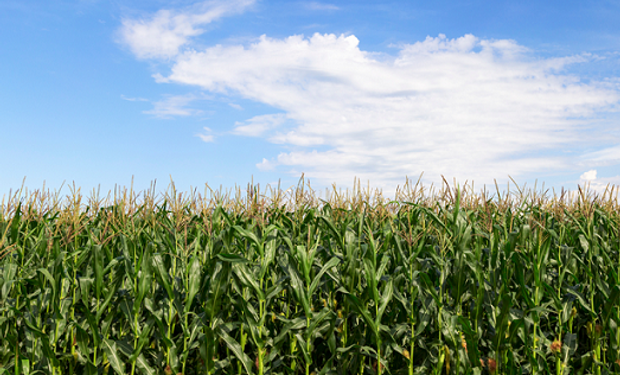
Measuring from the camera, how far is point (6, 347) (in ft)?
18.4

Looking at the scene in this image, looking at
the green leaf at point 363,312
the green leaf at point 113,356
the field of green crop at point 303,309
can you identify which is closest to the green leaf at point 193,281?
the field of green crop at point 303,309

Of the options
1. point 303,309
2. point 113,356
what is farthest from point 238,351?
point 113,356

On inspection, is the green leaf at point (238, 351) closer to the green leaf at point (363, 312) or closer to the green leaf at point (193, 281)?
the green leaf at point (193, 281)

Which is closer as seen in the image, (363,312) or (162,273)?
(363,312)

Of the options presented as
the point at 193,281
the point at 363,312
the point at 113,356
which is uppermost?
the point at 193,281

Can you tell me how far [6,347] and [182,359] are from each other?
2.62 meters

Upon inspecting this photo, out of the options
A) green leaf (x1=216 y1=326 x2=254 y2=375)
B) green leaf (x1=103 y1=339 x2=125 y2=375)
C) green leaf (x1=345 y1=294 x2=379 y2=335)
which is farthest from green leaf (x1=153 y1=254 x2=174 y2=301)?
green leaf (x1=345 y1=294 x2=379 y2=335)

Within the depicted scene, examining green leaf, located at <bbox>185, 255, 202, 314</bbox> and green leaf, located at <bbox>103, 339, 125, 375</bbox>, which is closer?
green leaf, located at <bbox>185, 255, 202, 314</bbox>

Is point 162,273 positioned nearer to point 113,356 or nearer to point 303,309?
point 113,356

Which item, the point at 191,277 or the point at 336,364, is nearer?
the point at 191,277

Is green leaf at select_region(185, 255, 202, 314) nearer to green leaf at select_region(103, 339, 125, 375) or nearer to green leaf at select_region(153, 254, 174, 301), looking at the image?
green leaf at select_region(153, 254, 174, 301)

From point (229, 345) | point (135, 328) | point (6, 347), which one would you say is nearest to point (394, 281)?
point (229, 345)

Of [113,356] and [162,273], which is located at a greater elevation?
[162,273]

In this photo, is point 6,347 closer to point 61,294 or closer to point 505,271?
point 61,294
